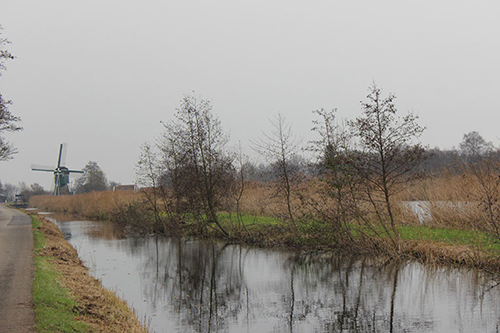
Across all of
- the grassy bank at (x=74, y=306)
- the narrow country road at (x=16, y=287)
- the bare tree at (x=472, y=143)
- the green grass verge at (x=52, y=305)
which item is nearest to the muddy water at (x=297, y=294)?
the grassy bank at (x=74, y=306)

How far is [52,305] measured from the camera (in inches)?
273

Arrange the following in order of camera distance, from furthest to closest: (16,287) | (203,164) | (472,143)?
(472,143) < (203,164) < (16,287)

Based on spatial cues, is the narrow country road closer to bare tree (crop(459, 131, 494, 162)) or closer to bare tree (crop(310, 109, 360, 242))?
bare tree (crop(310, 109, 360, 242))

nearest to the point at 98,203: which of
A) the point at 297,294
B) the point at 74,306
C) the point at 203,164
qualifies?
the point at 203,164

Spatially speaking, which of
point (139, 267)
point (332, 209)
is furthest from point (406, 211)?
point (139, 267)

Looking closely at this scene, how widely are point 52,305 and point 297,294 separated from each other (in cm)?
527

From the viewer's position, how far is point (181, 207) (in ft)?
72.6

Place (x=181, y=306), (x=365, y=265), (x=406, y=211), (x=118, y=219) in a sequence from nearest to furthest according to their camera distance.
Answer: (x=181, y=306), (x=365, y=265), (x=406, y=211), (x=118, y=219)

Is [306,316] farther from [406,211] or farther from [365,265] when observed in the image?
[406,211]

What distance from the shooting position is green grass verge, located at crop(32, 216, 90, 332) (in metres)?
5.92

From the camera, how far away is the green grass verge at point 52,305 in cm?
592

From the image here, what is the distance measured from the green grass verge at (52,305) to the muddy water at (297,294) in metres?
1.61

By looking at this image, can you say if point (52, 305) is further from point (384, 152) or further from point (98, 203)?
point (98, 203)

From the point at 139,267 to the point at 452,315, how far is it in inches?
378
